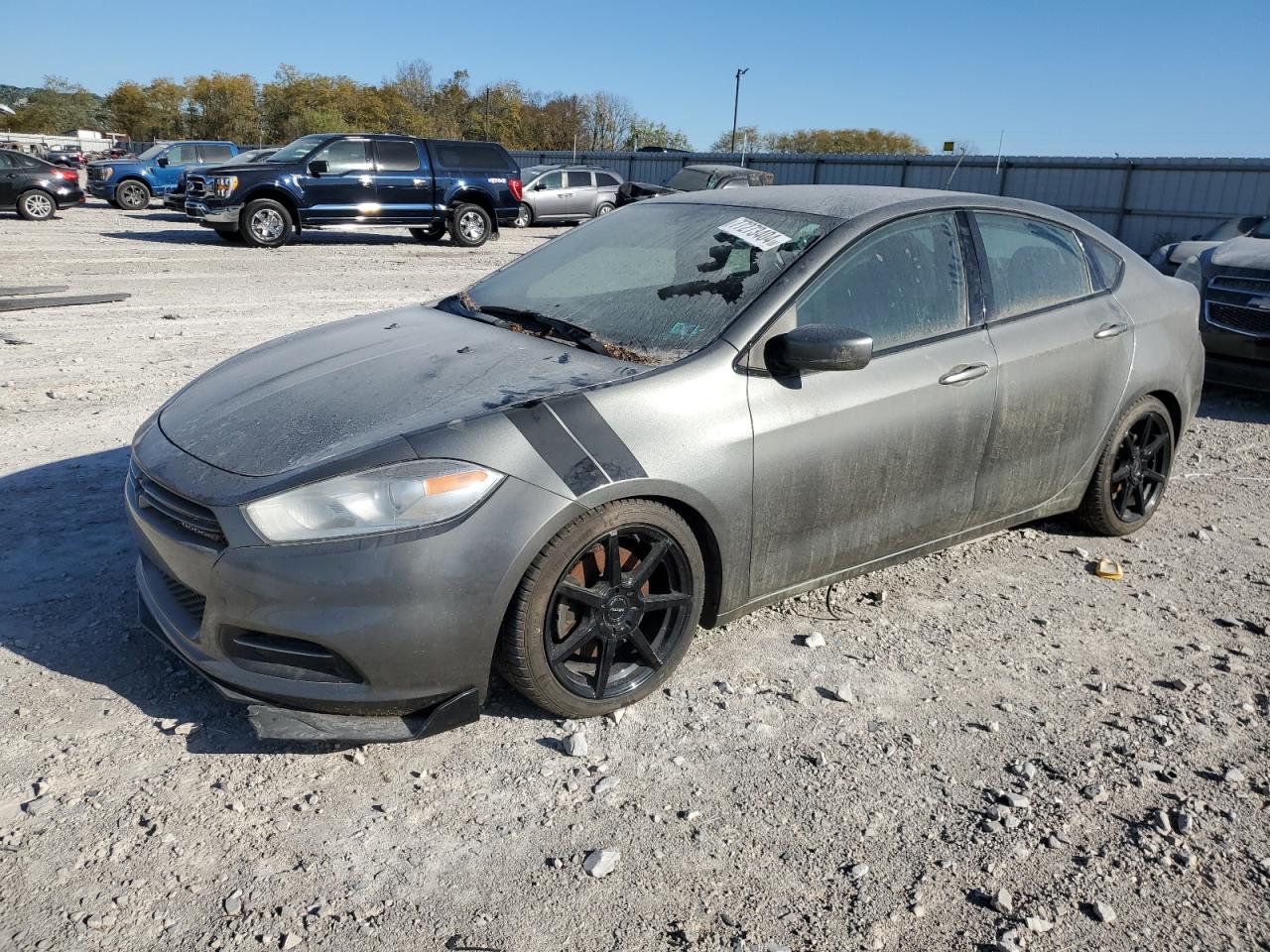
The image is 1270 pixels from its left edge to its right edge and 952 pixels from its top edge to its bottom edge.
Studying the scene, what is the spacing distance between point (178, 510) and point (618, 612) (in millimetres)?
1326

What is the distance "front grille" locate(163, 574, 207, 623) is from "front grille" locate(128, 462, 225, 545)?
18cm

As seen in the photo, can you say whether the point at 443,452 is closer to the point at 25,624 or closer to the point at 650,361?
the point at 650,361

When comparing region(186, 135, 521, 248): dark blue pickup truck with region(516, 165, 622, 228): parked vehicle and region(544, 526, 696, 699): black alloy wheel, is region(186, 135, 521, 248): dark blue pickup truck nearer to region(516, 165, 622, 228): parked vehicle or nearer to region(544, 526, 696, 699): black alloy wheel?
region(516, 165, 622, 228): parked vehicle

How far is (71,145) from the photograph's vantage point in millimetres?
57969

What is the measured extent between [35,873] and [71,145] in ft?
217

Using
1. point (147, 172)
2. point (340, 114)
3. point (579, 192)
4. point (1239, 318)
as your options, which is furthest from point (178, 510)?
point (340, 114)

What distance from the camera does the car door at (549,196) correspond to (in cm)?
2489

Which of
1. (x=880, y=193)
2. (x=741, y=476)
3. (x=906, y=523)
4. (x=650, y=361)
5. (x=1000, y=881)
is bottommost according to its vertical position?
(x=1000, y=881)

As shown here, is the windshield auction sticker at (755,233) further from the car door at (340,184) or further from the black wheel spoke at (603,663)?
the car door at (340,184)

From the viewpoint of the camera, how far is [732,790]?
290cm

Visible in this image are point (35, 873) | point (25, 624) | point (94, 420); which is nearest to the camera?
point (35, 873)

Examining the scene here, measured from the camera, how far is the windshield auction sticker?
374 cm

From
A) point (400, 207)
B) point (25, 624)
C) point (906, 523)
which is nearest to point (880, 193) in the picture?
point (906, 523)

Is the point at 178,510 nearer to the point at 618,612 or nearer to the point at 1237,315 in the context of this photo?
the point at 618,612
